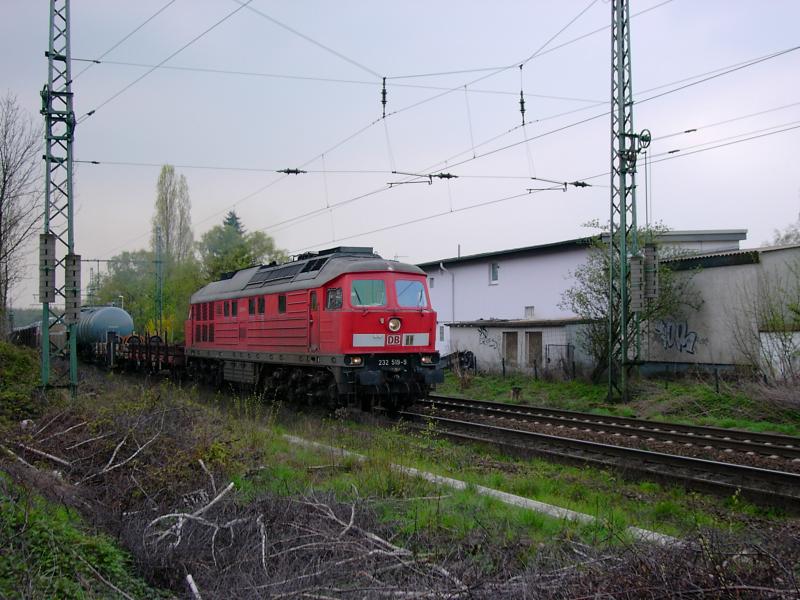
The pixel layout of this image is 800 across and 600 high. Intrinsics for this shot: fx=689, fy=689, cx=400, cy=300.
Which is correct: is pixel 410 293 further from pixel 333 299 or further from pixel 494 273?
pixel 494 273

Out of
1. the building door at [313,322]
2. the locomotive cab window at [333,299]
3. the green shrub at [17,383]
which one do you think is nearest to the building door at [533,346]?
the building door at [313,322]

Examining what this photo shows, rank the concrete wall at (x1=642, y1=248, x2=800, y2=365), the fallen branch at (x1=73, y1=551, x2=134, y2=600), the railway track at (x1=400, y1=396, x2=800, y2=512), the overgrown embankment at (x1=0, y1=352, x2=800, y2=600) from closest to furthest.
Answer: the overgrown embankment at (x1=0, y1=352, x2=800, y2=600) < the fallen branch at (x1=73, y1=551, x2=134, y2=600) < the railway track at (x1=400, y1=396, x2=800, y2=512) < the concrete wall at (x1=642, y1=248, x2=800, y2=365)

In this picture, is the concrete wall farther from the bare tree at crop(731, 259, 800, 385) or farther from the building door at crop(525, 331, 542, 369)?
the building door at crop(525, 331, 542, 369)

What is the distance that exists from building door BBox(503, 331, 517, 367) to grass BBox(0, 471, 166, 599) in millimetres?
21804

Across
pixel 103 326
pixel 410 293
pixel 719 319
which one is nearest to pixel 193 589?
pixel 410 293

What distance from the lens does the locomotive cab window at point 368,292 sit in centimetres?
1470

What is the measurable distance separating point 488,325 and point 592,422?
43.6ft

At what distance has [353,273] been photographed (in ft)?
48.5

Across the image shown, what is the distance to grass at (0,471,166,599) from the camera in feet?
14.2

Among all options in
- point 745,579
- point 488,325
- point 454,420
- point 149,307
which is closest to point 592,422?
point 454,420

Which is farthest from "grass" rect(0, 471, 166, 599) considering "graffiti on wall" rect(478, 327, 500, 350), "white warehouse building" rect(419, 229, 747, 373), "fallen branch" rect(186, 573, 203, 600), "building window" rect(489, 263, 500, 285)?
"building window" rect(489, 263, 500, 285)

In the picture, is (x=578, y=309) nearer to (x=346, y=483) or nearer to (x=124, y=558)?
(x=346, y=483)

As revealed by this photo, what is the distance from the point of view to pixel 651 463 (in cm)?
1048

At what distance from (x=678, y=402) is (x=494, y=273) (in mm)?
15610
